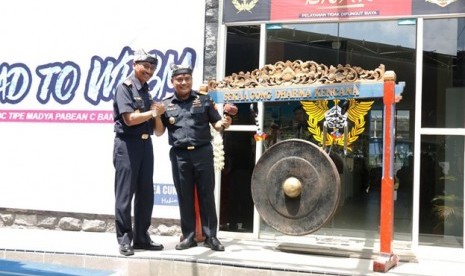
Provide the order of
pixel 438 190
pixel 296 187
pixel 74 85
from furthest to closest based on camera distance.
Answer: pixel 74 85 < pixel 438 190 < pixel 296 187

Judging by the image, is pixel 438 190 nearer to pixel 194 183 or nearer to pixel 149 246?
pixel 194 183

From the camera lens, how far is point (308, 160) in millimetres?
4660

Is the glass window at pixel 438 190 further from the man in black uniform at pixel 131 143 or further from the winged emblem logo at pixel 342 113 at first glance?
the man in black uniform at pixel 131 143

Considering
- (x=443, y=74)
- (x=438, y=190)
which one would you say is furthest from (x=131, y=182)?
(x=443, y=74)

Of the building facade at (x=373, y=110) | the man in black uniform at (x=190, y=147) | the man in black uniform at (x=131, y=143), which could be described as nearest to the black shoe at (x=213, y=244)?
the man in black uniform at (x=190, y=147)

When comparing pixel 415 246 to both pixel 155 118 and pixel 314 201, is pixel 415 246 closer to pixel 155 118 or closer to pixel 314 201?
pixel 314 201

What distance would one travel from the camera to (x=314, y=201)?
4.56m

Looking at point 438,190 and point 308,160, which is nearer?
point 308,160

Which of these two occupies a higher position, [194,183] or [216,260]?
[194,183]

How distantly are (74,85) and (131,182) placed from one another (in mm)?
2450

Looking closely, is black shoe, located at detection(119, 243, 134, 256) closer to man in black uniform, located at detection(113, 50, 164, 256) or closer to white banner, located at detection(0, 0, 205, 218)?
man in black uniform, located at detection(113, 50, 164, 256)

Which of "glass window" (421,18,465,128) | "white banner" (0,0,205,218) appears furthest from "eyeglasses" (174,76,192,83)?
"glass window" (421,18,465,128)

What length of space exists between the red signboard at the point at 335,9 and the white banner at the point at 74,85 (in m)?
0.98

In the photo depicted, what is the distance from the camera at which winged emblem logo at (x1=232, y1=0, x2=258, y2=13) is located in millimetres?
6180
